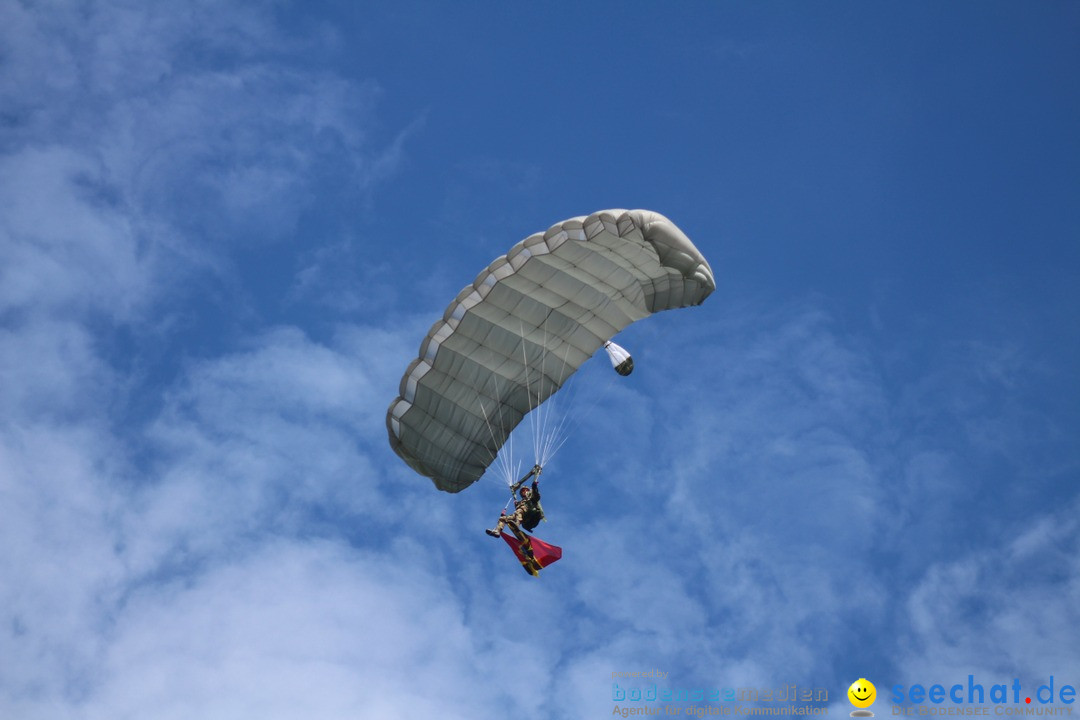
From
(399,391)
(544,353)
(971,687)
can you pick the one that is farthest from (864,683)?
(399,391)

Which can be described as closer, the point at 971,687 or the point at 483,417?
the point at 971,687

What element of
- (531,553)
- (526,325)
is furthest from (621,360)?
(531,553)

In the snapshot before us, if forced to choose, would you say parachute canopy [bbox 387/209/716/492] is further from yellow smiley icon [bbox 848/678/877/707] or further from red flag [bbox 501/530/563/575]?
yellow smiley icon [bbox 848/678/877/707]

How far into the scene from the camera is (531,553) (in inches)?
986

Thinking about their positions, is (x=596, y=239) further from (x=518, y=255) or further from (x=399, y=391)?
(x=399, y=391)

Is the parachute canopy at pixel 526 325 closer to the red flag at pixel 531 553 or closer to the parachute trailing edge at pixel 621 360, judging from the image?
the parachute trailing edge at pixel 621 360

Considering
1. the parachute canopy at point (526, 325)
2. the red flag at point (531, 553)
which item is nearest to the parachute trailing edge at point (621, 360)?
the parachute canopy at point (526, 325)

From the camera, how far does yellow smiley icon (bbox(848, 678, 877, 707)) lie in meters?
24.9

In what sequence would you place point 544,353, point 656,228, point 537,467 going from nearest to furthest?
point 656,228, point 537,467, point 544,353

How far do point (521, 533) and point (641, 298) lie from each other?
500 centimetres

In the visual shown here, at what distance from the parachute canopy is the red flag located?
287 cm

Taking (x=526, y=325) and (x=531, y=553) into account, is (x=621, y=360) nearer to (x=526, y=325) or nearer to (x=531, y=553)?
(x=526, y=325)

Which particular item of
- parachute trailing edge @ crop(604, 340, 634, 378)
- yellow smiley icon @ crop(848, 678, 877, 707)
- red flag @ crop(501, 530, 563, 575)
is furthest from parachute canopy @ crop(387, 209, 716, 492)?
yellow smiley icon @ crop(848, 678, 877, 707)

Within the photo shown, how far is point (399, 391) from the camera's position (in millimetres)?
26781
